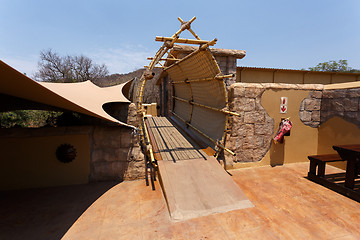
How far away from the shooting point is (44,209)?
131 inches

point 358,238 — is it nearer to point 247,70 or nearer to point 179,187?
point 179,187

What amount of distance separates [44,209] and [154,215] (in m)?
2.18

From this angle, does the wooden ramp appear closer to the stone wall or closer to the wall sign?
the stone wall

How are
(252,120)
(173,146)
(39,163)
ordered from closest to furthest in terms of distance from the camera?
(39,163) < (252,120) < (173,146)

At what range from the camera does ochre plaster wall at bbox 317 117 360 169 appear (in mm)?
4855

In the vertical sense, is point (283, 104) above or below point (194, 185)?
above

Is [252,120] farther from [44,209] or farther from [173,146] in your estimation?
[44,209]

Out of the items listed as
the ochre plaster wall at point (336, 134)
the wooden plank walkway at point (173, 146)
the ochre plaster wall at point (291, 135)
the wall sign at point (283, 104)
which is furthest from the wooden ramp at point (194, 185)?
the ochre plaster wall at point (336, 134)

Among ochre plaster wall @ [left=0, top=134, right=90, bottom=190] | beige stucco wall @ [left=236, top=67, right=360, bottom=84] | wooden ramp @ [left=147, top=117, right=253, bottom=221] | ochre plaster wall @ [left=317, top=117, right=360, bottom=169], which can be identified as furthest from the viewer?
beige stucco wall @ [left=236, top=67, right=360, bottom=84]

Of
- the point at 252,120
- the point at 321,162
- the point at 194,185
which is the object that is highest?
the point at 252,120

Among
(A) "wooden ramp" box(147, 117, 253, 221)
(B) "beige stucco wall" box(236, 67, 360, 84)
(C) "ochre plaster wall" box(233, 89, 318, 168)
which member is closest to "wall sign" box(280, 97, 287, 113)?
(C) "ochre plaster wall" box(233, 89, 318, 168)

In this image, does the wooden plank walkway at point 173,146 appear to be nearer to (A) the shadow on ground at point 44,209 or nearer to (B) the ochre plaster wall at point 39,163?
(A) the shadow on ground at point 44,209

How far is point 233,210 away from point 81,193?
333 cm

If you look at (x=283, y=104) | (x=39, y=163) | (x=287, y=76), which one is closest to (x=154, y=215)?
(x=39, y=163)
